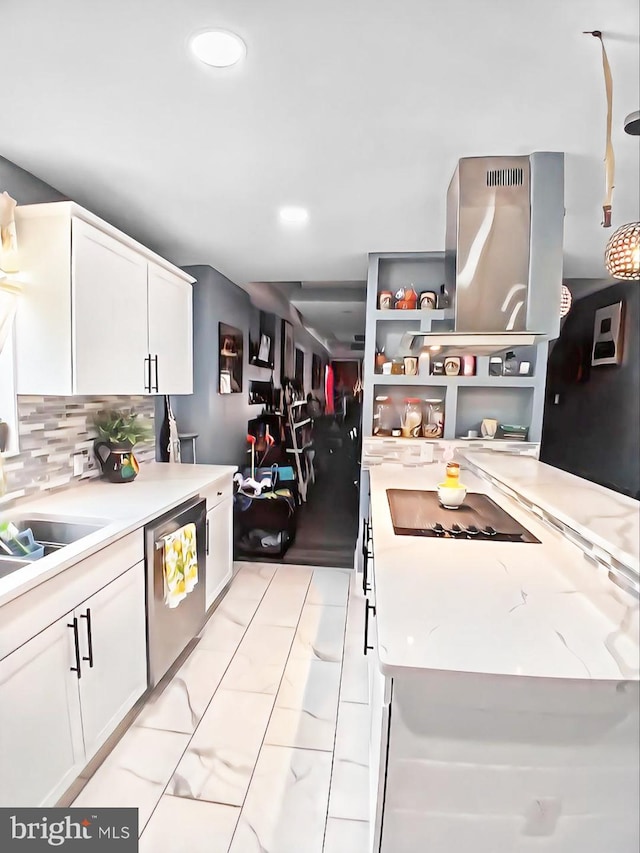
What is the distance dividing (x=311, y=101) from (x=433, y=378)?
6.23 feet

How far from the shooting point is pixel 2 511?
5.69 ft

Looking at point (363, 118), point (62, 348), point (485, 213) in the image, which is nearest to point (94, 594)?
point (62, 348)

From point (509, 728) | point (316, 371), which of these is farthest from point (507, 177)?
point (316, 371)

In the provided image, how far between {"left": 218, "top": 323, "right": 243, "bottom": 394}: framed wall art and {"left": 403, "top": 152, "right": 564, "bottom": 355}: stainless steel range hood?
212 cm

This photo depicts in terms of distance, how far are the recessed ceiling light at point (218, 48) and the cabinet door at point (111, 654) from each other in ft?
5.60

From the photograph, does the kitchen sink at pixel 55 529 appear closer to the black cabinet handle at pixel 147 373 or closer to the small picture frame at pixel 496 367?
the black cabinet handle at pixel 147 373

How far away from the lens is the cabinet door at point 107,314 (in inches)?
68.4

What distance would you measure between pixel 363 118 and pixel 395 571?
149cm

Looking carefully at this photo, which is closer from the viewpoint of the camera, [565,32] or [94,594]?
[565,32]

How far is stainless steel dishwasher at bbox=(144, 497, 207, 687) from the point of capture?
69.5 inches

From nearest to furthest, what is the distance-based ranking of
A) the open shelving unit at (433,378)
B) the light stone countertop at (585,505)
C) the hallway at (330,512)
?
the light stone countertop at (585,505)
the open shelving unit at (433,378)
the hallway at (330,512)

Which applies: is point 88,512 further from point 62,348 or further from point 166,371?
point 166,371

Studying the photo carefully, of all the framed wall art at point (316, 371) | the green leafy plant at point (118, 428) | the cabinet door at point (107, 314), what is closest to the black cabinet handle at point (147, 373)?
the cabinet door at point (107, 314)

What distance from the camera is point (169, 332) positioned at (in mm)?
2529
